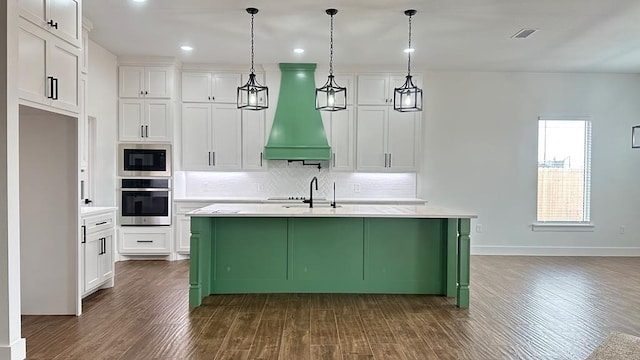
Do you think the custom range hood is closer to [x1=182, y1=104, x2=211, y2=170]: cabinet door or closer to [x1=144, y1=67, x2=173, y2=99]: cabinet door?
[x1=182, y1=104, x2=211, y2=170]: cabinet door

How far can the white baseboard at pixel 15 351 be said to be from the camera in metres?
2.82

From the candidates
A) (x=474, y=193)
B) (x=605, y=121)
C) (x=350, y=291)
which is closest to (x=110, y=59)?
(x=350, y=291)

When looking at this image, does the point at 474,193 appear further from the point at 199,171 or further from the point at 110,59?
the point at 110,59

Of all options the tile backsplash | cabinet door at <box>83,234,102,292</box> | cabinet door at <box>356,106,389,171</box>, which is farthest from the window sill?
cabinet door at <box>83,234,102,292</box>

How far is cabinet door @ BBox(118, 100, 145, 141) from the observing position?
6.19 m

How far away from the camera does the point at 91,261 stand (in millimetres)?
4188

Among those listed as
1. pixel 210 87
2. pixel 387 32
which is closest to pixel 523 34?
pixel 387 32

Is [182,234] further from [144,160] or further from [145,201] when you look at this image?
[144,160]

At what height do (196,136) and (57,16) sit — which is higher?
(57,16)

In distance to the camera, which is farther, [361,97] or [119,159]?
[361,97]

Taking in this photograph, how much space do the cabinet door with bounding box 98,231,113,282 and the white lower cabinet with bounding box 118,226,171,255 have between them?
157cm

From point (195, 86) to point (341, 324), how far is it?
4.45 meters

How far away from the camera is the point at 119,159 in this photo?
6156mm

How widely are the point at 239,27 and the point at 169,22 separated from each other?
0.75m
